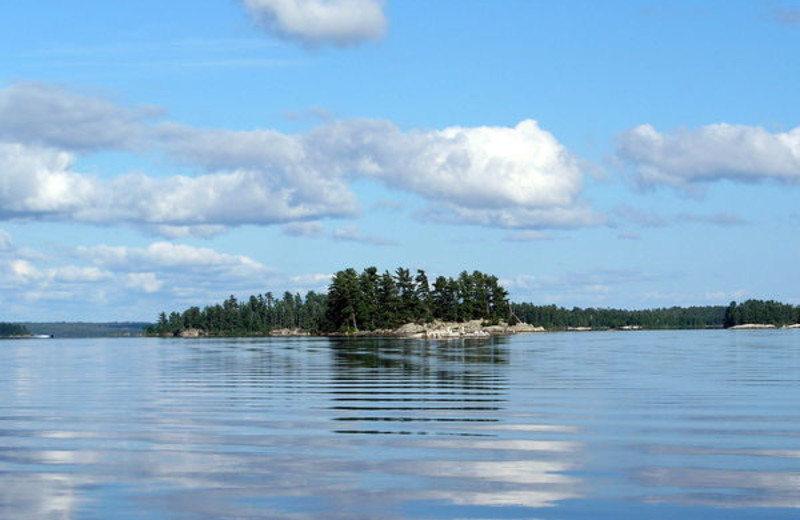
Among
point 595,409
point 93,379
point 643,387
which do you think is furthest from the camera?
point 93,379

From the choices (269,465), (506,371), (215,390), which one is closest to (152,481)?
(269,465)

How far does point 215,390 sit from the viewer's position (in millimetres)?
52281

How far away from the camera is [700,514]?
728 inches

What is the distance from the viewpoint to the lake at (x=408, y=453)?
1947cm

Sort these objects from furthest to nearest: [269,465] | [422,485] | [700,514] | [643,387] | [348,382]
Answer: [348,382] < [643,387] < [269,465] < [422,485] < [700,514]

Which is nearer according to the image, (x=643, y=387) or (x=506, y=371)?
(x=643, y=387)

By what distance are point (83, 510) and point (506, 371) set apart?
49454 millimetres

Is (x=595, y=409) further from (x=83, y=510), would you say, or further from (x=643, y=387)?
(x=83, y=510)

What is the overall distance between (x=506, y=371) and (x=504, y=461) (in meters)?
42.5

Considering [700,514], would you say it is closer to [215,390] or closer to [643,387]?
[643,387]

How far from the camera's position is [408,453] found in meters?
26.2

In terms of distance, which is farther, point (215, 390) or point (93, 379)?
point (93, 379)

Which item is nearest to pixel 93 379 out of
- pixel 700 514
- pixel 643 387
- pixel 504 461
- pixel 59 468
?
pixel 643 387

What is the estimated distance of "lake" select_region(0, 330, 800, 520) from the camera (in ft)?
63.9
